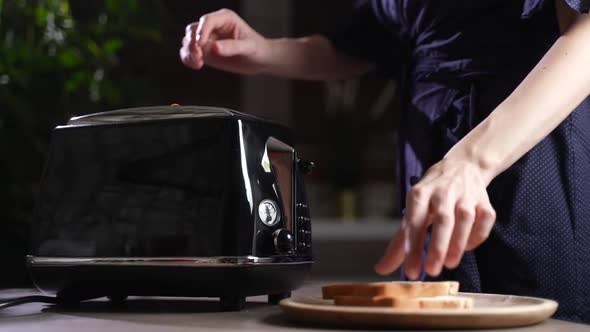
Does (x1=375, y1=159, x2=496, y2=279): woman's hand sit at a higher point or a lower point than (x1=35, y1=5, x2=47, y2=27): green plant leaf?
lower

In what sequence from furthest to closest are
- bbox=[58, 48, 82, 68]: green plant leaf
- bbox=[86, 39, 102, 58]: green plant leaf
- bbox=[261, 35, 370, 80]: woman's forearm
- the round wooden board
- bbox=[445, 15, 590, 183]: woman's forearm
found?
bbox=[86, 39, 102, 58]: green plant leaf
bbox=[58, 48, 82, 68]: green plant leaf
bbox=[261, 35, 370, 80]: woman's forearm
bbox=[445, 15, 590, 183]: woman's forearm
the round wooden board

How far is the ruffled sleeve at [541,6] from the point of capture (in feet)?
2.63

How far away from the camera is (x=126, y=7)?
87.0 inches

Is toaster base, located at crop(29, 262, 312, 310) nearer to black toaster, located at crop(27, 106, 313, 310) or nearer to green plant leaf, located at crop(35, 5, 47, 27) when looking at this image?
black toaster, located at crop(27, 106, 313, 310)

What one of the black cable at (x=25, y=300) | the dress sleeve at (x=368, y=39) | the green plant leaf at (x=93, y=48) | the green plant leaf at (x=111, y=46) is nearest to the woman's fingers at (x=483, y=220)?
the black cable at (x=25, y=300)

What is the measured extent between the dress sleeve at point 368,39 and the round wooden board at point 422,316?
573mm

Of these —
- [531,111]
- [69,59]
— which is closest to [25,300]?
[531,111]

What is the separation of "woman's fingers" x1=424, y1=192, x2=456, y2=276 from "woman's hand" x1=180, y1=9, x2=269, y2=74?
461 mm

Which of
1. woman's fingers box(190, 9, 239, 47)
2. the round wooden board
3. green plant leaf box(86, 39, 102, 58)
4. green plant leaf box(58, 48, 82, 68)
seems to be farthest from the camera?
green plant leaf box(86, 39, 102, 58)

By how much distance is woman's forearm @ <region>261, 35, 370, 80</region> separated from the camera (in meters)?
1.13

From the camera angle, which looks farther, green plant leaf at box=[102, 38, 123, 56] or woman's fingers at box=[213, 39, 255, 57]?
green plant leaf at box=[102, 38, 123, 56]

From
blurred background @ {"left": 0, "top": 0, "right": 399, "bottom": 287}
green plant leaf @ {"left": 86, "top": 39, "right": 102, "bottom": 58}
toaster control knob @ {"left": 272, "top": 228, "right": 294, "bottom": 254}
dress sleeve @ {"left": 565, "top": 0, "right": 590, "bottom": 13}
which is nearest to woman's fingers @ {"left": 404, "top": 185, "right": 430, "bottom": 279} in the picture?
toaster control knob @ {"left": 272, "top": 228, "right": 294, "bottom": 254}

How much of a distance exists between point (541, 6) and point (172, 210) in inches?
16.7

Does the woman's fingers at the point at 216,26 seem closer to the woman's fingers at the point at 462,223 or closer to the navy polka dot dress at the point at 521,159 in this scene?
the navy polka dot dress at the point at 521,159
